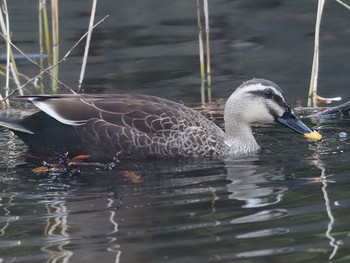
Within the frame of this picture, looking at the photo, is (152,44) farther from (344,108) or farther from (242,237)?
(242,237)

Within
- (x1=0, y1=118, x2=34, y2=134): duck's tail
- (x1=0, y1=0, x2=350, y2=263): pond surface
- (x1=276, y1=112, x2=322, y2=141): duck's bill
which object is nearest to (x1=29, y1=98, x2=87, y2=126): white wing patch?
(x1=0, y1=118, x2=34, y2=134): duck's tail

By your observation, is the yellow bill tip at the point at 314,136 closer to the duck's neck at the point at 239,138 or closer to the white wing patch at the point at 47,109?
the duck's neck at the point at 239,138

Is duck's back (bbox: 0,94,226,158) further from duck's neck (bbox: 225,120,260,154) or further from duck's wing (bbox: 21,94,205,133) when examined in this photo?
duck's neck (bbox: 225,120,260,154)

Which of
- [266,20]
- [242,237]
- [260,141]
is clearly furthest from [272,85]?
[266,20]

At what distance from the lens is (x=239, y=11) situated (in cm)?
1625

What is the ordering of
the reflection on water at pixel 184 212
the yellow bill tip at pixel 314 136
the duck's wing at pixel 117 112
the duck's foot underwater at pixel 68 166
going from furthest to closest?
the duck's wing at pixel 117 112 → the yellow bill tip at pixel 314 136 → the duck's foot underwater at pixel 68 166 → the reflection on water at pixel 184 212

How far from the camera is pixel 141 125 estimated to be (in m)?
9.58

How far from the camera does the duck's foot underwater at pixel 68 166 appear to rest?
8938 millimetres

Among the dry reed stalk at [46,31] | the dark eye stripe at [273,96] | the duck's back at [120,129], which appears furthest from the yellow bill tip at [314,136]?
the dry reed stalk at [46,31]

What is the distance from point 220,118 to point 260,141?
1.14 meters

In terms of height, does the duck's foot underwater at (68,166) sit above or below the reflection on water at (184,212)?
above

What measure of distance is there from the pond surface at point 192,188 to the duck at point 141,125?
0.20m

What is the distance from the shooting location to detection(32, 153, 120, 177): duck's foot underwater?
8938 mm

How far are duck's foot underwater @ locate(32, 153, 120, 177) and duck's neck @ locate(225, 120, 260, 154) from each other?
3.42 ft
